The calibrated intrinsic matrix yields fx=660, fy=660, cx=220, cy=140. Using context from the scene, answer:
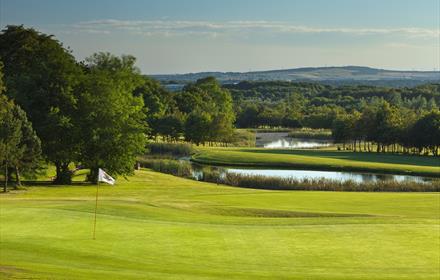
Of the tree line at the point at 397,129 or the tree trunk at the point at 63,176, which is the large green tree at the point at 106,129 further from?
the tree line at the point at 397,129

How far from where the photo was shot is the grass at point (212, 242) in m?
19.6

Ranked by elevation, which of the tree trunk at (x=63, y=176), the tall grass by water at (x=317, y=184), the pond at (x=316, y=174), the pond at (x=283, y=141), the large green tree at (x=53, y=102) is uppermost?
the large green tree at (x=53, y=102)

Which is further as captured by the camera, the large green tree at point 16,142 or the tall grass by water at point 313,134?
the tall grass by water at point 313,134

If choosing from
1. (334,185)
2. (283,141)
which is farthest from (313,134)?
(334,185)

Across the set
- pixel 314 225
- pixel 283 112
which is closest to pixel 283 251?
pixel 314 225

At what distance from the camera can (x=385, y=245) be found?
24.3 meters

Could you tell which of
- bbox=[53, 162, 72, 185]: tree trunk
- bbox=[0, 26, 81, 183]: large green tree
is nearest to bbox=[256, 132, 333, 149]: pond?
bbox=[53, 162, 72, 185]: tree trunk

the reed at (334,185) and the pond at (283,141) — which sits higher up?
the reed at (334,185)

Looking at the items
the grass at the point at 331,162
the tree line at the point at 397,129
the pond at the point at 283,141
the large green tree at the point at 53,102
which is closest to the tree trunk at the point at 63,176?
the large green tree at the point at 53,102

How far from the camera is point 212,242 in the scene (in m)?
24.0

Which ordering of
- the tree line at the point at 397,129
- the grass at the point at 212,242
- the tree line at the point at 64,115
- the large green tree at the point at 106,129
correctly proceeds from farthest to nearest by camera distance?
the tree line at the point at 397,129 < the large green tree at the point at 106,129 < the tree line at the point at 64,115 < the grass at the point at 212,242

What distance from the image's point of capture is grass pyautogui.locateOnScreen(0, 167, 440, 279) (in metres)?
19.6

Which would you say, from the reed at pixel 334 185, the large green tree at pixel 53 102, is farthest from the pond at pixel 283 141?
the large green tree at pixel 53 102

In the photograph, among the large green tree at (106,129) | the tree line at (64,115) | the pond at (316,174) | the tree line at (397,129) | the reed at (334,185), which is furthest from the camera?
the tree line at (397,129)
